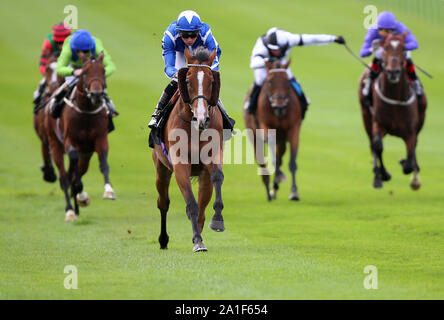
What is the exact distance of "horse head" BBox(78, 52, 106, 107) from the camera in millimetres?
14648

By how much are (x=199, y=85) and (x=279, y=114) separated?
7.92m

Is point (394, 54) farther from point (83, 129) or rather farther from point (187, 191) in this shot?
point (187, 191)

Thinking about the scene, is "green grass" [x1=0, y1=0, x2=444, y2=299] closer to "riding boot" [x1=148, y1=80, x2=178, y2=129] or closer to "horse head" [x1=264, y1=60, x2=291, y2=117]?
"riding boot" [x1=148, y1=80, x2=178, y2=129]

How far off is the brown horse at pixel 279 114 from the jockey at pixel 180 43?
21.0 feet

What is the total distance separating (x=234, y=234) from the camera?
13477mm

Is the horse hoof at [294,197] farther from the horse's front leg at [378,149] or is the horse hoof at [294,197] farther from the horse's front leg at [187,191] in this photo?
the horse's front leg at [187,191]

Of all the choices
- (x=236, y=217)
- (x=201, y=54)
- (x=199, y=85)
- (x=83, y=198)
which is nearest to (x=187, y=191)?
(x=199, y=85)

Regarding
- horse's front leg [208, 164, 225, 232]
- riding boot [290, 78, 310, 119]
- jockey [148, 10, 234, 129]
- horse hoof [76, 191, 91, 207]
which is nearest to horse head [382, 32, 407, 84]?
riding boot [290, 78, 310, 119]

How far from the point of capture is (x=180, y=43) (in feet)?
37.2

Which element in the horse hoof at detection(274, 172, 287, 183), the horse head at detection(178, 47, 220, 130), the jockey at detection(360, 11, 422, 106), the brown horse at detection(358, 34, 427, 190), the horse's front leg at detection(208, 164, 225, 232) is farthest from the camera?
the horse hoof at detection(274, 172, 287, 183)

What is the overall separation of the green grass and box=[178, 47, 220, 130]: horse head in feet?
5.14

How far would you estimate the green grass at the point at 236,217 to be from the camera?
29.7ft
